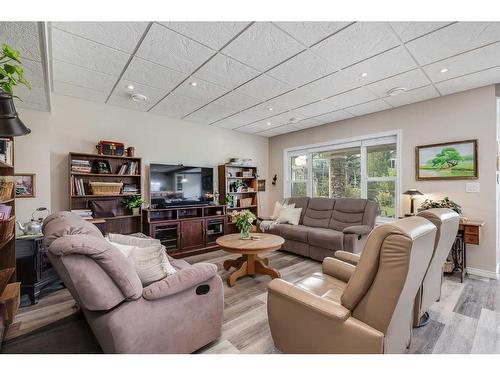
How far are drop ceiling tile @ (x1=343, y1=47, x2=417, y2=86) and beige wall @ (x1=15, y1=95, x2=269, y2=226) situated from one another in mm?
3044

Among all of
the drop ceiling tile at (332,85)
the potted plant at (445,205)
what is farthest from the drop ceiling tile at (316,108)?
the potted plant at (445,205)

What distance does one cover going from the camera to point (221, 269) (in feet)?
11.0

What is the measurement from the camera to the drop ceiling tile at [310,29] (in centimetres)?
186

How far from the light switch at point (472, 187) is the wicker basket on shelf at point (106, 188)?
5.00 meters

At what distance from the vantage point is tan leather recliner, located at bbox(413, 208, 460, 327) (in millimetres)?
1644

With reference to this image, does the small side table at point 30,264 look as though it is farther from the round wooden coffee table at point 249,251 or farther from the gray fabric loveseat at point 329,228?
the gray fabric loveseat at point 329,228

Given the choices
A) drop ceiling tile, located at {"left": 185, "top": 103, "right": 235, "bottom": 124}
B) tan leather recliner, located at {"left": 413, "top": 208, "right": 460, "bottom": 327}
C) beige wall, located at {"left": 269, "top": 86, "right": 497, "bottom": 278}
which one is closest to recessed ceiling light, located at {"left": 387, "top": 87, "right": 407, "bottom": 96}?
beige wall, located at {"left": 269, "top": 86, "right": 497, "bottom": 278}

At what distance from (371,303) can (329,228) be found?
296cm

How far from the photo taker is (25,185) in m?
2.83

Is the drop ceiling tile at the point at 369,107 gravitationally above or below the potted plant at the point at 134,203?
above
